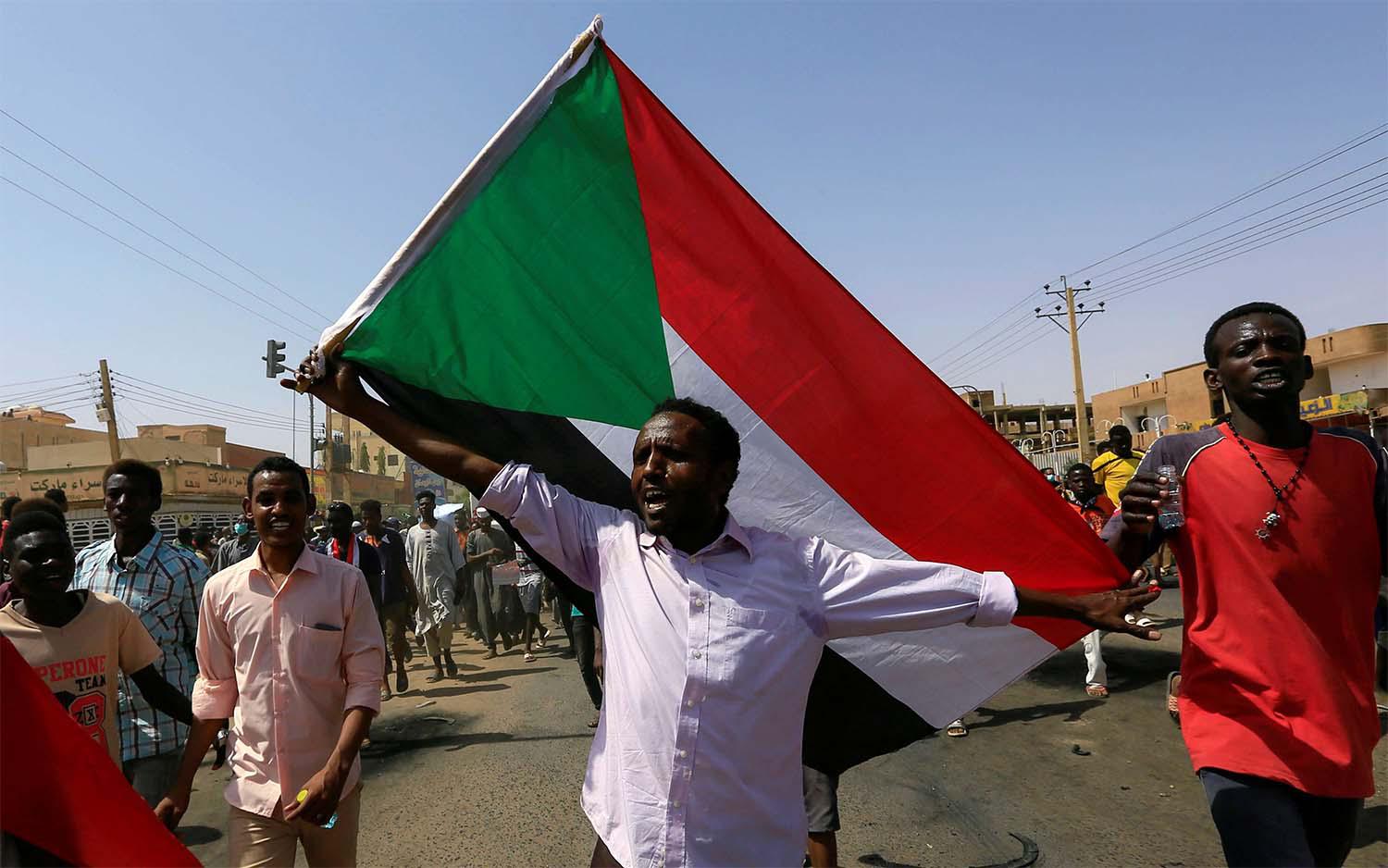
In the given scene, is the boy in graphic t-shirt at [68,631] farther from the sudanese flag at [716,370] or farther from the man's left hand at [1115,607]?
the man's left hand at [1115,607]

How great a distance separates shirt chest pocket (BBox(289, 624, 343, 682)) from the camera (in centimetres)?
297

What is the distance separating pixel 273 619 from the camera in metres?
3.00

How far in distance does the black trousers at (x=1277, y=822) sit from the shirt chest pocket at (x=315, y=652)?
9.05 feet

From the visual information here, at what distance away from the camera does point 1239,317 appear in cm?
262

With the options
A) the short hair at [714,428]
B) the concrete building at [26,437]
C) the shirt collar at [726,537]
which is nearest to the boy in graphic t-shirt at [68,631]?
the shirt collar at [726,537]

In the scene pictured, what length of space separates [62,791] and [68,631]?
1.57 metres

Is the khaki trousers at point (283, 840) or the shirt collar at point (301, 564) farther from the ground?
the shirt collar at point (301, 564)

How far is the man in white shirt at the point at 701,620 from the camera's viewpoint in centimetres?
202

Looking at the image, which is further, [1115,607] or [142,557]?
[142,557]

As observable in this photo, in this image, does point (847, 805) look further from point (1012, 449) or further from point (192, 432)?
point (192, 432)

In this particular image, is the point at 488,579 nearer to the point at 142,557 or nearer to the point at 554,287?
the point at 142,557

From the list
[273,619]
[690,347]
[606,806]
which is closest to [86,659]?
[273,619]

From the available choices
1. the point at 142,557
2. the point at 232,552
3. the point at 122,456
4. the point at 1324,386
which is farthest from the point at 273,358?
the point at 1324,386

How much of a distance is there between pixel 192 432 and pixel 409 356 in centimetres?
7215
